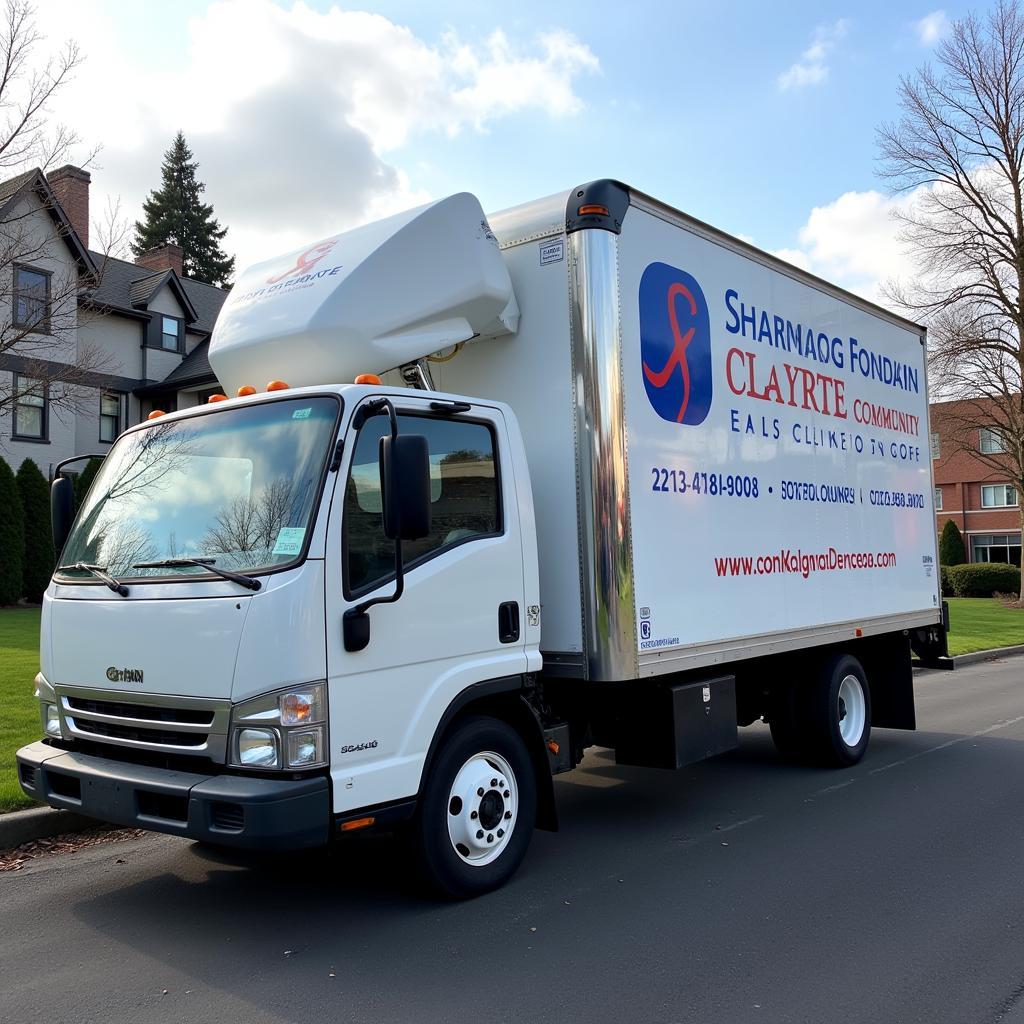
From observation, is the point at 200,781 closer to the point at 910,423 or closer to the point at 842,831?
the point at 842,831

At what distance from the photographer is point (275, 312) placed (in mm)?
5223

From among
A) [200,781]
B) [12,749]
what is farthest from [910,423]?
[12,749]

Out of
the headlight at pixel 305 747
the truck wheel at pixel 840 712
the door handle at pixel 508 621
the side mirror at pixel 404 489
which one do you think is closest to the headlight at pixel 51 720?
the headlight at pixel 305 747

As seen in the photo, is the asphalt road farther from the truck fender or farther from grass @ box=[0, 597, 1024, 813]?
grass @ box=[0, 597, 1024, 813]

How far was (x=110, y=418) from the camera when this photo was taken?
98.5 feet

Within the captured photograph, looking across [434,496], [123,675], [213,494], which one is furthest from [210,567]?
[434,496]

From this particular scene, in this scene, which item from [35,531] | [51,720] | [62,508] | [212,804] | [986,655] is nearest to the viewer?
[212,804]

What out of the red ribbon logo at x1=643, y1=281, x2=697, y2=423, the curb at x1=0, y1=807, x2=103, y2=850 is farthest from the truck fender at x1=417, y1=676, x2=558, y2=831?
the curb at x1=0, y1=807, x2=103, y2=850

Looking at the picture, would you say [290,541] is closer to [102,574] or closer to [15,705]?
[102,574]

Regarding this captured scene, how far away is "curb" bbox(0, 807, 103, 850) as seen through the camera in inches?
225

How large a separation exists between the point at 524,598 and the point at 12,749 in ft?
14.8

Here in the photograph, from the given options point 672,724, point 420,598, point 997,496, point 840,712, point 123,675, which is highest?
point 997,496

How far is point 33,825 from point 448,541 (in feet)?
10.7

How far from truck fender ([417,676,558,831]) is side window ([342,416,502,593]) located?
2.41ft
